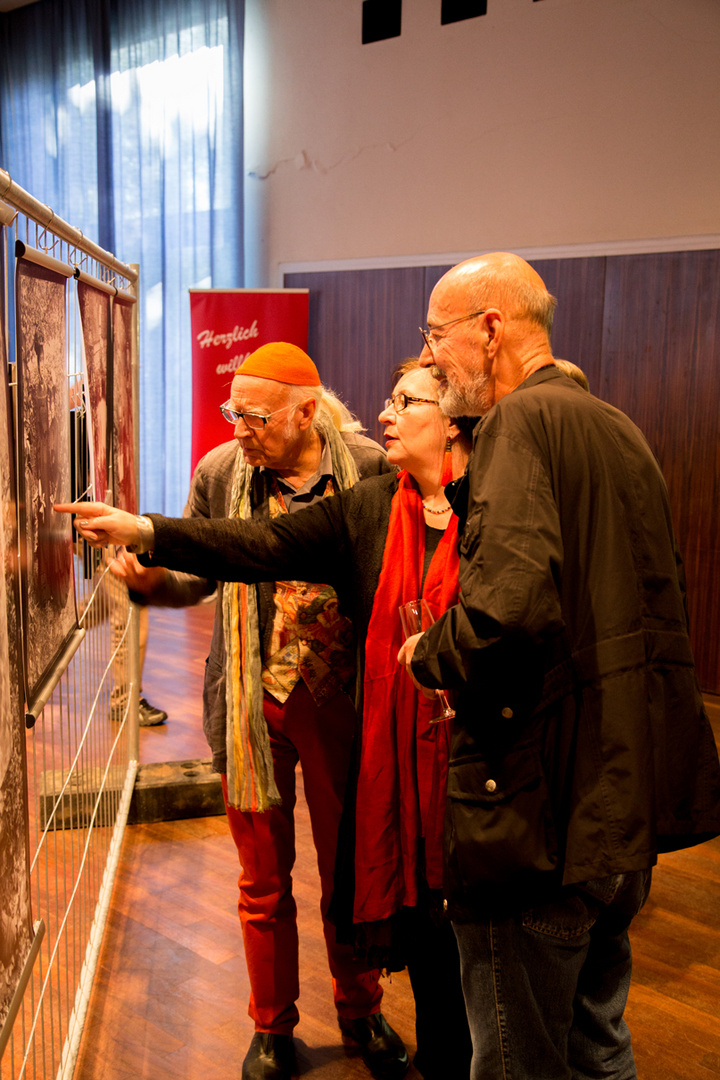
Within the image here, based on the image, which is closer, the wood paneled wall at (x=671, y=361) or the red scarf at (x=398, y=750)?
the red scarf at (x=398, y=750)

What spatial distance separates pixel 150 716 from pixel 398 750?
271cm

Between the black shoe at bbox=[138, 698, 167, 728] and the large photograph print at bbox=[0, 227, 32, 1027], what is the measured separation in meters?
2.99

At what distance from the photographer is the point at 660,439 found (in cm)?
518

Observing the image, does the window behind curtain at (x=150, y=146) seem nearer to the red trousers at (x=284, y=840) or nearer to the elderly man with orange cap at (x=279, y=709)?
the elderly man with orange cap at (x=279, y=709)

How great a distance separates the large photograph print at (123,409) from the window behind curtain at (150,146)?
4.69 m

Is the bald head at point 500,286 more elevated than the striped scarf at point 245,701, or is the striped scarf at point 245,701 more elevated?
the bald head at point 500,286

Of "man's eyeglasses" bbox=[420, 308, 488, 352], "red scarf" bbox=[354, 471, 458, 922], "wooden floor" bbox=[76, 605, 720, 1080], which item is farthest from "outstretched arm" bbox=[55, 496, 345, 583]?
"wooden floor" bbox=[76, 605, 720, 1080]

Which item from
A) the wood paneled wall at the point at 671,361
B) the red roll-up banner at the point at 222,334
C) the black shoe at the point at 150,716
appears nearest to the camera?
the black shoe at the point at 150,716

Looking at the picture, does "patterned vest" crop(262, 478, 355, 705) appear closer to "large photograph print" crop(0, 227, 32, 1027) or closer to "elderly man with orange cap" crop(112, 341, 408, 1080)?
"elderly man with orange cap" crop(112, 341, 408, 1080)

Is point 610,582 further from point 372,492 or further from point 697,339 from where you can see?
point 697,339

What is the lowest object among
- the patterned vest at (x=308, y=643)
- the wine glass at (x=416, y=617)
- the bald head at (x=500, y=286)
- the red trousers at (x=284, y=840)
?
the red trousers at (x=284, y=840)

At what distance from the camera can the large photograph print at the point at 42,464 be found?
1233 mm

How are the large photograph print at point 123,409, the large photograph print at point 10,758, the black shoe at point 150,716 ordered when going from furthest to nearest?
the black shoe at point 150,716, the large photograph print at point 123,409, the large photograph print at point 10,758

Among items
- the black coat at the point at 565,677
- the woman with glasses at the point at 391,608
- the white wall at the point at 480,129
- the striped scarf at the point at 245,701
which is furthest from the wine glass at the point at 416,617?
the white wall at the point at 480,129
